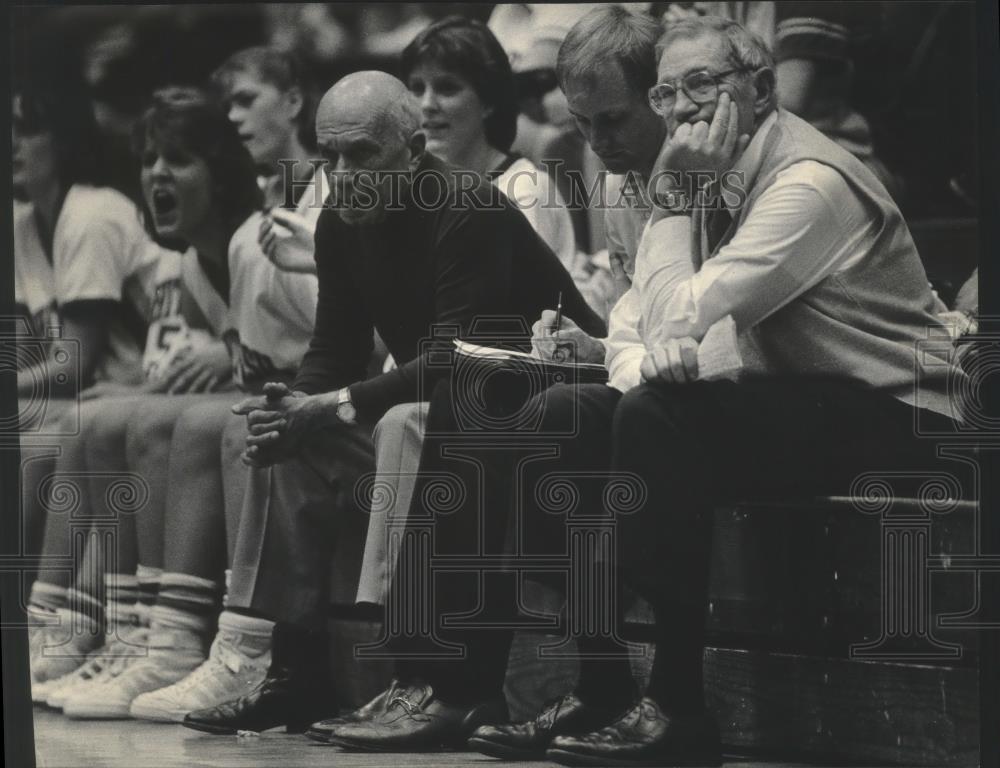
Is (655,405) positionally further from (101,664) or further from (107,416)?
(101,664)

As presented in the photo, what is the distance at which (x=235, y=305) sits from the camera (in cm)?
574

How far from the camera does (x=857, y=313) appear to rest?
5.42 m

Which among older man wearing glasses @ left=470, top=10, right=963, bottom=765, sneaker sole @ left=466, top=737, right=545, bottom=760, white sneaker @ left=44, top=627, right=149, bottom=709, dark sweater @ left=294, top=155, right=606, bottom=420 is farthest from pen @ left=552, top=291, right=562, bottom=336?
white sneaker @ left=44, top=627, right=149, bottom=709

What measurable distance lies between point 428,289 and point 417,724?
4.23 ft

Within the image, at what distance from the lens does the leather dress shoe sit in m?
5.53

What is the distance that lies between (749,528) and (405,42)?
5.85 ft

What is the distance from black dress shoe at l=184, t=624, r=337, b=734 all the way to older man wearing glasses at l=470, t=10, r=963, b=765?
20.8 inches

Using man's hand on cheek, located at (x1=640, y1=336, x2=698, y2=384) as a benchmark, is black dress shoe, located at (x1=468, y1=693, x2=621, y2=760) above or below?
below

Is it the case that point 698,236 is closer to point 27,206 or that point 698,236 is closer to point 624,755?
point 624,755

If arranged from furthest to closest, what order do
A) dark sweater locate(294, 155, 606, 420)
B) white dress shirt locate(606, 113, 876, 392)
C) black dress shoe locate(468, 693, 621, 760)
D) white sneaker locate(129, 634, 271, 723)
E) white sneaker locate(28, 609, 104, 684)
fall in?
white sneaker locate(28, 609, 104, 684) < white sneaker locate(129, 634, 271, 723) < dark sweater locate(294, 155, 606, 420) < black dress shoe locate(468, 693, 621, 760) < white dress shirt locate(606, 113, 876, 392)

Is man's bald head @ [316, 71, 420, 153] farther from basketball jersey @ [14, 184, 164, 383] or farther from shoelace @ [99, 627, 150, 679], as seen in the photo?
shoelace @ [99, 627, 150, 679]

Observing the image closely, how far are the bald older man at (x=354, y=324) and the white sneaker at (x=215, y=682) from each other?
0.03 meters

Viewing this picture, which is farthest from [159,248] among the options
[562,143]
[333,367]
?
[562,143]

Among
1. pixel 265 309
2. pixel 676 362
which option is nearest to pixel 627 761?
pixel 676 362
